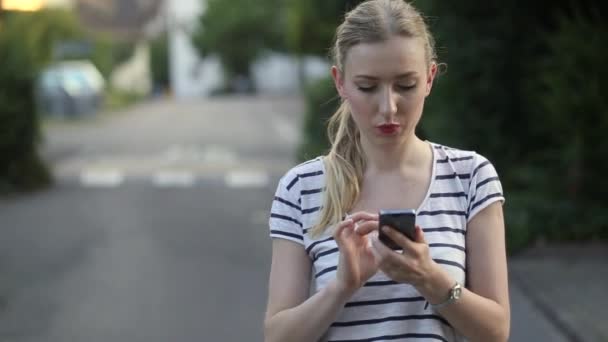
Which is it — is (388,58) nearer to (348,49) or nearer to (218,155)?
(348,49)

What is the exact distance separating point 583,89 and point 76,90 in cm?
2275

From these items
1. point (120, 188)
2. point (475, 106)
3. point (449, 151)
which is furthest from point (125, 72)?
point (449, 151)

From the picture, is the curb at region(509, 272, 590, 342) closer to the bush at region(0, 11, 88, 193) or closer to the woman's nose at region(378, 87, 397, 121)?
the woman's nose at region(378, 87, 397, 121)

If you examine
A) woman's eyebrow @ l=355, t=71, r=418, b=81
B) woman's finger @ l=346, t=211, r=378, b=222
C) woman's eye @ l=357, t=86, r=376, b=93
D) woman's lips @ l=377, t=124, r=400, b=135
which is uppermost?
woman's eyebrow @ l=355, t=71, r=418, b=81

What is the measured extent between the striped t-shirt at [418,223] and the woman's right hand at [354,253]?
13 centimetres

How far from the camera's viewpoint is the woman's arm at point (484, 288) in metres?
1.99

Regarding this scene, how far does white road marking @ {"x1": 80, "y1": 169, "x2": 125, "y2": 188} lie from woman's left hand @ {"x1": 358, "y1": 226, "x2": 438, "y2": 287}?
1213 cm

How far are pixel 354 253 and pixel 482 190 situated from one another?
39 centimetres

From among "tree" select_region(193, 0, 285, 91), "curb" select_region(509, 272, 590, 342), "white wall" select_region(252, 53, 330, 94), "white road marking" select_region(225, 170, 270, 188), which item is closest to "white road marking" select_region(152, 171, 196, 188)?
"white road marking" select_region(225, 170, 270, 188)

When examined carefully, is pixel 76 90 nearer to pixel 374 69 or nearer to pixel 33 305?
pixel 33 305

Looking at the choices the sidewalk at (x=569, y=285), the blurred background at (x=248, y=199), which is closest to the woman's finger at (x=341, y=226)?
the blurred background at (x=248, y=199)

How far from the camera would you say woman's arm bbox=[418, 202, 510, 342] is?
1.99 m

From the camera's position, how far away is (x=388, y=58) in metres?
2.00

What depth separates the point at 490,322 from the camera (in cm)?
203
